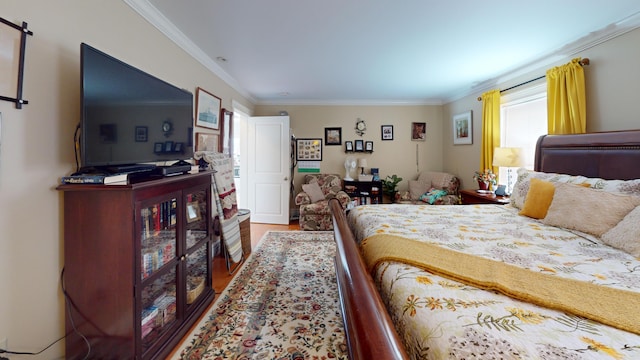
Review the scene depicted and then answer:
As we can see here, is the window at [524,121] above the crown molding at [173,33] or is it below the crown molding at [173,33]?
below

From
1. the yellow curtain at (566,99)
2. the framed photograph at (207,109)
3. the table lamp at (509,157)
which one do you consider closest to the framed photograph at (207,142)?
the framed photograph at (207,109)

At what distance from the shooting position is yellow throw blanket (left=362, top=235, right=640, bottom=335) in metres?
0.74

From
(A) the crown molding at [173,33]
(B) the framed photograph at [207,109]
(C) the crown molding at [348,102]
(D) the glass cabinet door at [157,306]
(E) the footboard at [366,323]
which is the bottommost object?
(D) the glass cabinet door at [157,306]

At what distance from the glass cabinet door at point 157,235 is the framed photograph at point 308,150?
3.57 metres

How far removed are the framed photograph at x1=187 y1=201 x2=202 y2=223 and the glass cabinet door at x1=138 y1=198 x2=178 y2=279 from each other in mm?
199

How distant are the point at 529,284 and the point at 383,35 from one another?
2305mm

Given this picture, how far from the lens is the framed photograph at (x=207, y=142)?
2844 millimetres

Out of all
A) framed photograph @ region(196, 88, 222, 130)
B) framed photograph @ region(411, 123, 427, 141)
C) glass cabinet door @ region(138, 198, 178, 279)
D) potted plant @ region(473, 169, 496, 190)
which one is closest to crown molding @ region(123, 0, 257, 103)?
framed photograph @ region(196, 88, 222, 130)

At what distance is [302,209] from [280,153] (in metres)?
1.10

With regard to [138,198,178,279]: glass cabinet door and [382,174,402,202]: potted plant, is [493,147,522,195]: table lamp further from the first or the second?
[138,198,178,279]: glass cabinet door

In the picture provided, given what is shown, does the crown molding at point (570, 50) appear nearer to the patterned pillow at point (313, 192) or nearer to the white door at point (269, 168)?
the patterned pillow at point (313, 192)

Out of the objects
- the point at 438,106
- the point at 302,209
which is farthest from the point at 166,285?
the point at 438,106

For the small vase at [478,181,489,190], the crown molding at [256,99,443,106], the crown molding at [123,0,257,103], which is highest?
the crown molding at [256,99,443,106]

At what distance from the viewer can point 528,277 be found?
3.03 ft
